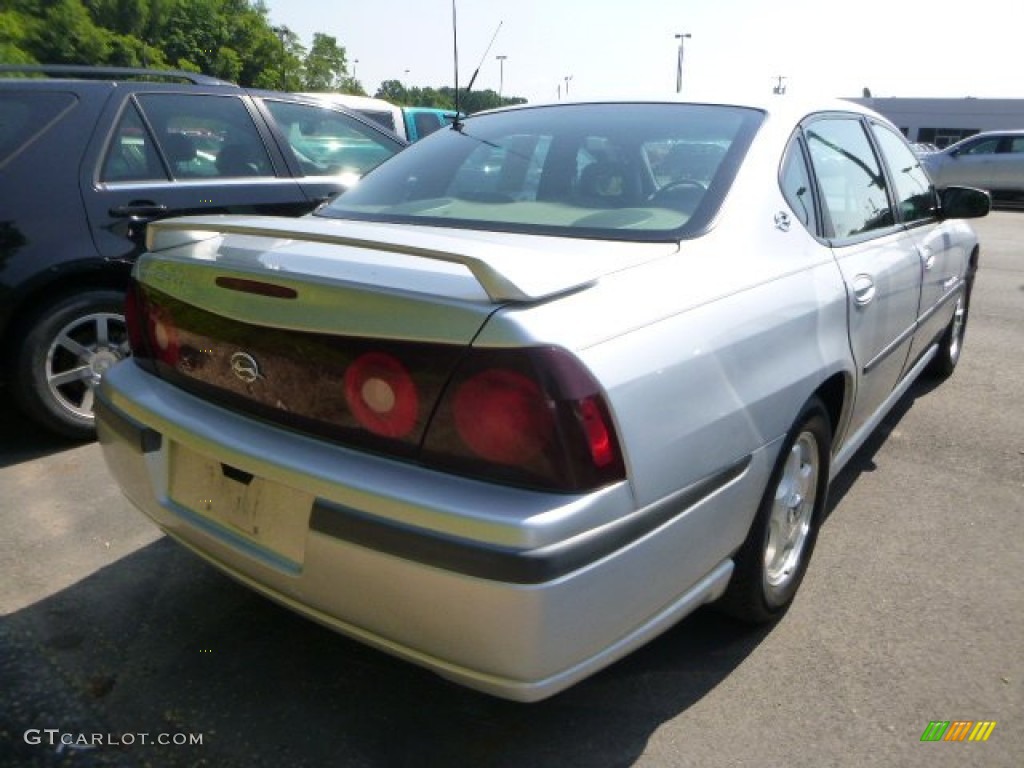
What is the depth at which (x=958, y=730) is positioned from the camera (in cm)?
213

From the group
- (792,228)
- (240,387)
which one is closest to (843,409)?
(792,228)

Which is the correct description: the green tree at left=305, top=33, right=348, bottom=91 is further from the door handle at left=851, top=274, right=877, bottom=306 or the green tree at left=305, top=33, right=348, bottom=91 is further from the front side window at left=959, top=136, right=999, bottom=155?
the door handle at left=851, top=274, right=877, bottom=306

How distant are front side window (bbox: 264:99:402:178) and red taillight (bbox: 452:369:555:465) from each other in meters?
3.47

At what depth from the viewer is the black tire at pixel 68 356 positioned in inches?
144

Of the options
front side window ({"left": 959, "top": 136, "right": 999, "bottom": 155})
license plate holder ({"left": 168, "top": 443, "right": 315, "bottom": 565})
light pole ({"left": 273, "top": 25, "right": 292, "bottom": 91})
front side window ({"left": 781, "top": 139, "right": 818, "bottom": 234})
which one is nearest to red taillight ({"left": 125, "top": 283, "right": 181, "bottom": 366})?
license plate holder ({"left": 168, "top": 443, "right": 315, "bottom": 565})

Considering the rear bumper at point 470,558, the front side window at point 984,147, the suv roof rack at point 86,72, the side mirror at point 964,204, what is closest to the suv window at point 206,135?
the suv roof rack at point 86,72

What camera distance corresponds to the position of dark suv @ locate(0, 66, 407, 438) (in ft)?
11.8

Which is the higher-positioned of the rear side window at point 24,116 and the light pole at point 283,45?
the light pole at point 283,45

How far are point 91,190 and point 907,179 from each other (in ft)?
12.2

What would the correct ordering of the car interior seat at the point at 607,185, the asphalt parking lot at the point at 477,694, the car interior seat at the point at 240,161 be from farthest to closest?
1. the car interior seat at the point at 240,161
2. the car interior seat at the point at 607,185
3. the asphalt parking lot at the point at 477,694

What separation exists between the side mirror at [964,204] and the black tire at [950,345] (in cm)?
108

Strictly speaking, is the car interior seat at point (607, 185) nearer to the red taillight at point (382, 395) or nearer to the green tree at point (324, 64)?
the red taillight at point (382, 395)

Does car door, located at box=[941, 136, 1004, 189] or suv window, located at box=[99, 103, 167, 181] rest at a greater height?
suv window, located at box=[99, 103, 167, 181]

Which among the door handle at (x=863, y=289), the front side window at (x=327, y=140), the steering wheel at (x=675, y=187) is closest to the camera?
the steering wheel at (x=675, y=187)
